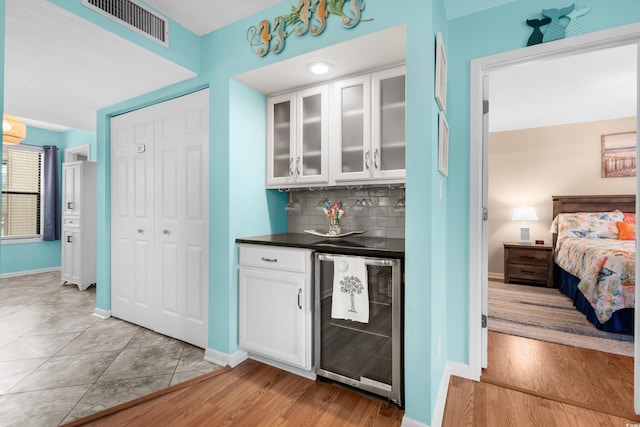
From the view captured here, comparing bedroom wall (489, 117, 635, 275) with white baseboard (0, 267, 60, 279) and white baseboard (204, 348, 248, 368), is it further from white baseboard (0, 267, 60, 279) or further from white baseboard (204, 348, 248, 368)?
white baseboard (0, 267, 60, 279)

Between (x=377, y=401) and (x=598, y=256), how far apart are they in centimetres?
298

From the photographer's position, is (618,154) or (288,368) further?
(618,154)

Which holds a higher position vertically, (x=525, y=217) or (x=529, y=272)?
(x=525, y=217)

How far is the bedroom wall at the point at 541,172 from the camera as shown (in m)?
4.68

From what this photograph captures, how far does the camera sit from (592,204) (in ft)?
15.2

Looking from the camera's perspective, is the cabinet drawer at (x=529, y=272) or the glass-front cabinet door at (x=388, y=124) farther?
the cabinet drawer at (x=529, y=272)

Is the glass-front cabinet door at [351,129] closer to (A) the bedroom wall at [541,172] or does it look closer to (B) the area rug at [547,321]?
(B) the area rug at [547,321]

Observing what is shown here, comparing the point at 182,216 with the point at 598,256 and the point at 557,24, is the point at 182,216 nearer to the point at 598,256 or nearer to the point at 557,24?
the point at 557,24

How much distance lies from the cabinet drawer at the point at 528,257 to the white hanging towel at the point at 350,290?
399cm

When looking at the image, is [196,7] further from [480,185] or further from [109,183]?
[480,185]

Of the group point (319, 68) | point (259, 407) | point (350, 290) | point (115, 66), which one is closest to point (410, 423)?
point (350, 290)

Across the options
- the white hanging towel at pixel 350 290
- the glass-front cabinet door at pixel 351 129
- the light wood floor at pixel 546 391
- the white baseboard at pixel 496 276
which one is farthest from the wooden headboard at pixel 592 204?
the white hanging towel at pixel 350 290

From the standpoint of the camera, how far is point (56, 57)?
2.20 meters

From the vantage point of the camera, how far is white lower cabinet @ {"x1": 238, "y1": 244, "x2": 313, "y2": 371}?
6.85 feet
